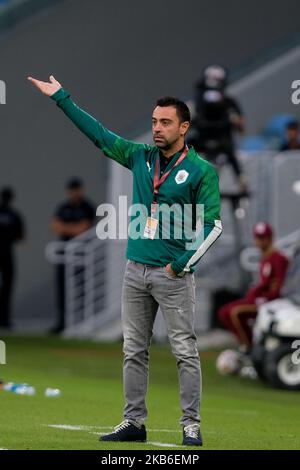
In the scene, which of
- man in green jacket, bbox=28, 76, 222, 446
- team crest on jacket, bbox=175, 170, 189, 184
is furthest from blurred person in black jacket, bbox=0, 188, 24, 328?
team crest on jacket, bbox=175, 170, 189, 184

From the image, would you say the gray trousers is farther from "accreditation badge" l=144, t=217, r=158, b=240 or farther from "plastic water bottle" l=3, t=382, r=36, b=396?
"plastic water bottle" l=3, t=382, r=36, b=396

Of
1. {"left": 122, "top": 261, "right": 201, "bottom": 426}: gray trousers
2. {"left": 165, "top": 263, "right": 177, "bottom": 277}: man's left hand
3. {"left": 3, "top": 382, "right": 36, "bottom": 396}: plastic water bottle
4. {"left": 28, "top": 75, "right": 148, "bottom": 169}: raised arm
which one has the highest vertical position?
{"left": 28, "top": 75, "right": 148, "bottom": 169}: raised arm

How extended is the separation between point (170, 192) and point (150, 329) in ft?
3.25

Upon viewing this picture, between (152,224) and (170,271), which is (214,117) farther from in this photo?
(170,271)

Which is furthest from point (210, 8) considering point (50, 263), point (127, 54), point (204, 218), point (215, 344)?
point (204, 218)

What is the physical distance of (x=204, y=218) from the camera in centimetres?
1044

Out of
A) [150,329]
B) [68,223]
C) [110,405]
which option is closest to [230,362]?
[110,405]

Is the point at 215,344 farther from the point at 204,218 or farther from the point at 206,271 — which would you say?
the point at 204,218

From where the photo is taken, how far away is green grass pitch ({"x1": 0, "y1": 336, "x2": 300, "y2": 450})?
36.3 feet

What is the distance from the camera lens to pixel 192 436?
1045 centimetres

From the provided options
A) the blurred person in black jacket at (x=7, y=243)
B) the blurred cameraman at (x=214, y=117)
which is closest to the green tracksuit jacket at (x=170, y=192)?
the blurred cameraman at (x=214, y=117)

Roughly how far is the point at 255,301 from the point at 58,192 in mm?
9163

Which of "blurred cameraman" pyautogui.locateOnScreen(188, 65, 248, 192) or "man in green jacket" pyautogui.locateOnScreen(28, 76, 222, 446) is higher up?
"blurred cameraman" pyautogui.locateOnScreen(188, 65, 248, 192)

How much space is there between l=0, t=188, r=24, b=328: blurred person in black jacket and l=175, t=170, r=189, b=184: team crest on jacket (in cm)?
1504
